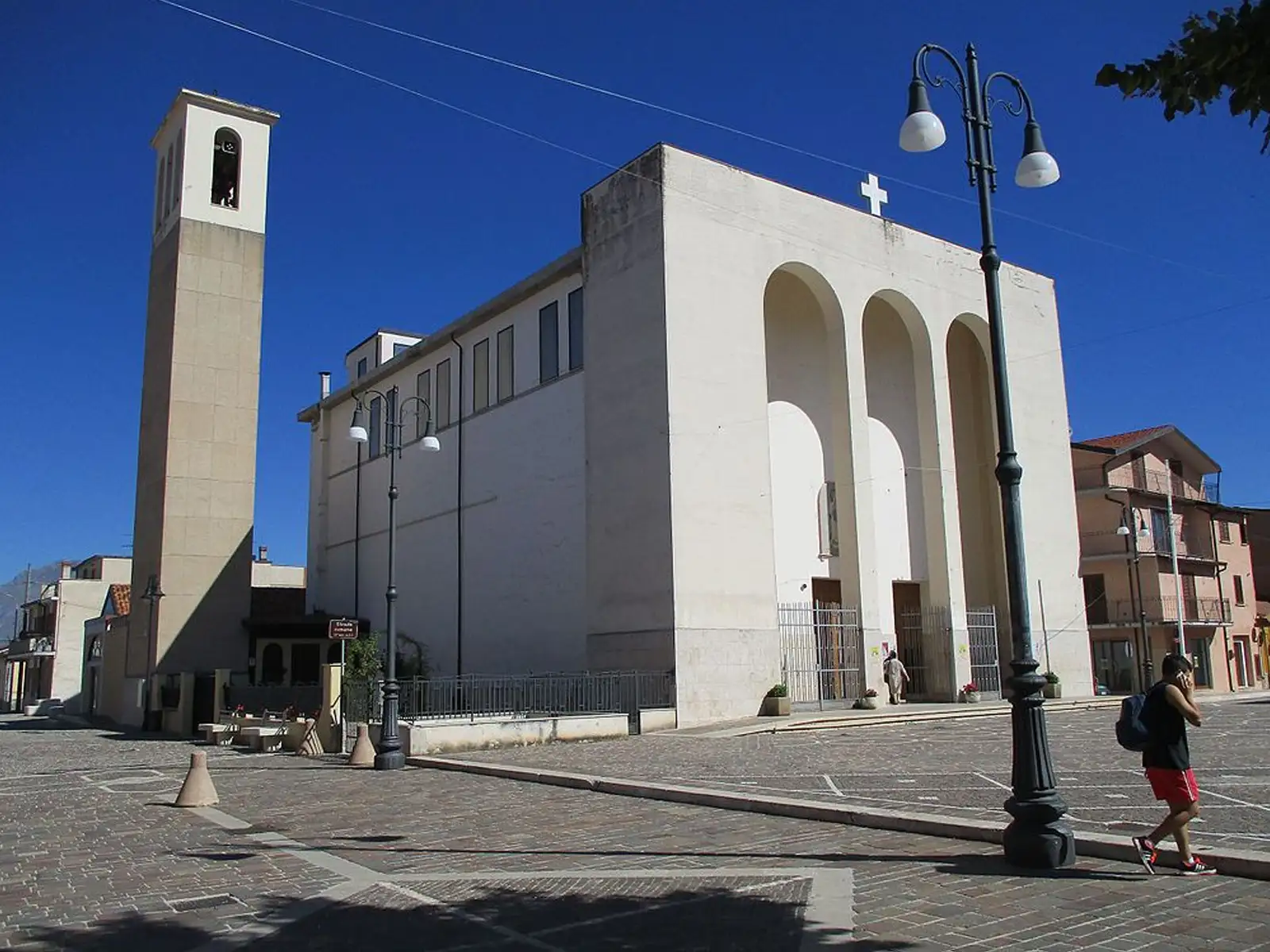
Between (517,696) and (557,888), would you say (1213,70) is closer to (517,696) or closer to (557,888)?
(557,888)

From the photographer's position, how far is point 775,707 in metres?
26.5

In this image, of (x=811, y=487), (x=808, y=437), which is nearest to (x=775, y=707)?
(x=811, y=487)

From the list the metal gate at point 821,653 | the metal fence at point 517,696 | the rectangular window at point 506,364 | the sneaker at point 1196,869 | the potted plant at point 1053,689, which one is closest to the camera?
the sneaker at point 1196,869

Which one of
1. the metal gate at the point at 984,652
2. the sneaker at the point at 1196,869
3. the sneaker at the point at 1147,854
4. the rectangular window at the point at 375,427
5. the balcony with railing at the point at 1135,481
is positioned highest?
the rectangular window at the point at 375,427

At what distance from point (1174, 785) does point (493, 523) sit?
1091 inches

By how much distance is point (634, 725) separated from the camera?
24.2 meters

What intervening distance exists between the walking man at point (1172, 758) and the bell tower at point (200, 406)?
2980 centimetres

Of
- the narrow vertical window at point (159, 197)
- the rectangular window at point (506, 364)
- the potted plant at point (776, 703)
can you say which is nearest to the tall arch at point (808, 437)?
the potted plant at point (776, 703)

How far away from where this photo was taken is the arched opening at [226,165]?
35.1 metres

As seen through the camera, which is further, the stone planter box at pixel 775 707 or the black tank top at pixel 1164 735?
the stone planter box at pixel 775 707

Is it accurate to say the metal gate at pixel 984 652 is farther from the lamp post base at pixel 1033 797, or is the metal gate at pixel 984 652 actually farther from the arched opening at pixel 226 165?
the arched opening at pixel 226 165

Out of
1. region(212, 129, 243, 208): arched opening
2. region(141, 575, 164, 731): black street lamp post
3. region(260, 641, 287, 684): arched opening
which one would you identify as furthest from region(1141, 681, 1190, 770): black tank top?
region(212, 129, 243, 208): arched opening

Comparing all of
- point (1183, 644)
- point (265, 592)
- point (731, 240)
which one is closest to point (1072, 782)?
point (731, 240)

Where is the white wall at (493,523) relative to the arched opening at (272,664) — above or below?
above
